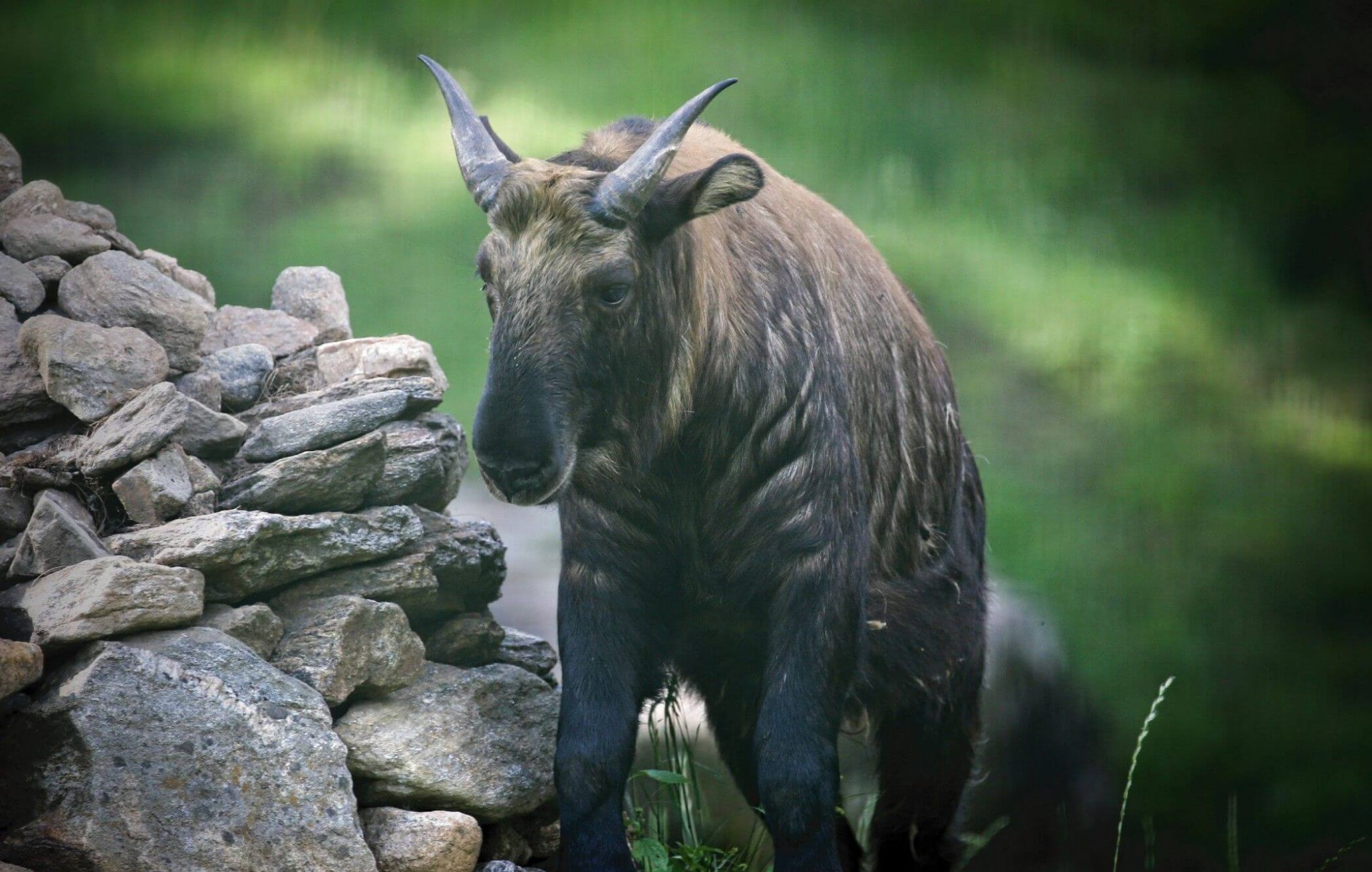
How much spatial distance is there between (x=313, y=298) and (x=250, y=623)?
1635 millimetres

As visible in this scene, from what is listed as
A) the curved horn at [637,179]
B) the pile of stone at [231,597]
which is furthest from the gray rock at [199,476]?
the curved horn at [637,179]

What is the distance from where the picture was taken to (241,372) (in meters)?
3.81

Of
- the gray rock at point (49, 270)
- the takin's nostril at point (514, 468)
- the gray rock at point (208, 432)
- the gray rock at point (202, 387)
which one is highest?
the gray rock at point (49, 270)

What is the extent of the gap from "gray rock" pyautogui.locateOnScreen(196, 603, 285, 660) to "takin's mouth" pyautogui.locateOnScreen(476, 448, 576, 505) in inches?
29.8

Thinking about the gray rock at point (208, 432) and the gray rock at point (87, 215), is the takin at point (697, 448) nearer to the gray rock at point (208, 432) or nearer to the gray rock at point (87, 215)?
the gray rock at point (208, 432)

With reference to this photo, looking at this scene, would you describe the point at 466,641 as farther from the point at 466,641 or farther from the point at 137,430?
the point at 137,430

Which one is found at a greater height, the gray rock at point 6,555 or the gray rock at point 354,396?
the gray rock at point 354,396

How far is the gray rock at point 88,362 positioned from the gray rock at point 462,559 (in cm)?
85

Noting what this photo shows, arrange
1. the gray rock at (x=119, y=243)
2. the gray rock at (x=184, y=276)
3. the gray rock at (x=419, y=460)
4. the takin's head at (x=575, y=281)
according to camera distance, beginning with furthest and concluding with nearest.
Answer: the gray rock at (x=184, y=276) < the gray rock at (x=119, y=243) < the gray rock at (x=419, y=460) < the takin's head at (x=575, y=281)

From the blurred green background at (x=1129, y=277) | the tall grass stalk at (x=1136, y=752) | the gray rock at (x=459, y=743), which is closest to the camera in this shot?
the gray rock at (x=459, y=743)

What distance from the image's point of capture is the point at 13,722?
2666 millimetres

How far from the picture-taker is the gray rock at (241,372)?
3771 mm

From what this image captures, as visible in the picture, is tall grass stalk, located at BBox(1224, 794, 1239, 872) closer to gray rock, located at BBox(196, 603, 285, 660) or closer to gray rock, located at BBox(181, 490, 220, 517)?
Answer: gray rock, located at BBox(196, 603, 285, 660)

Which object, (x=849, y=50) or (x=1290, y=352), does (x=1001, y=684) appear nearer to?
(x=1290, y=352)
